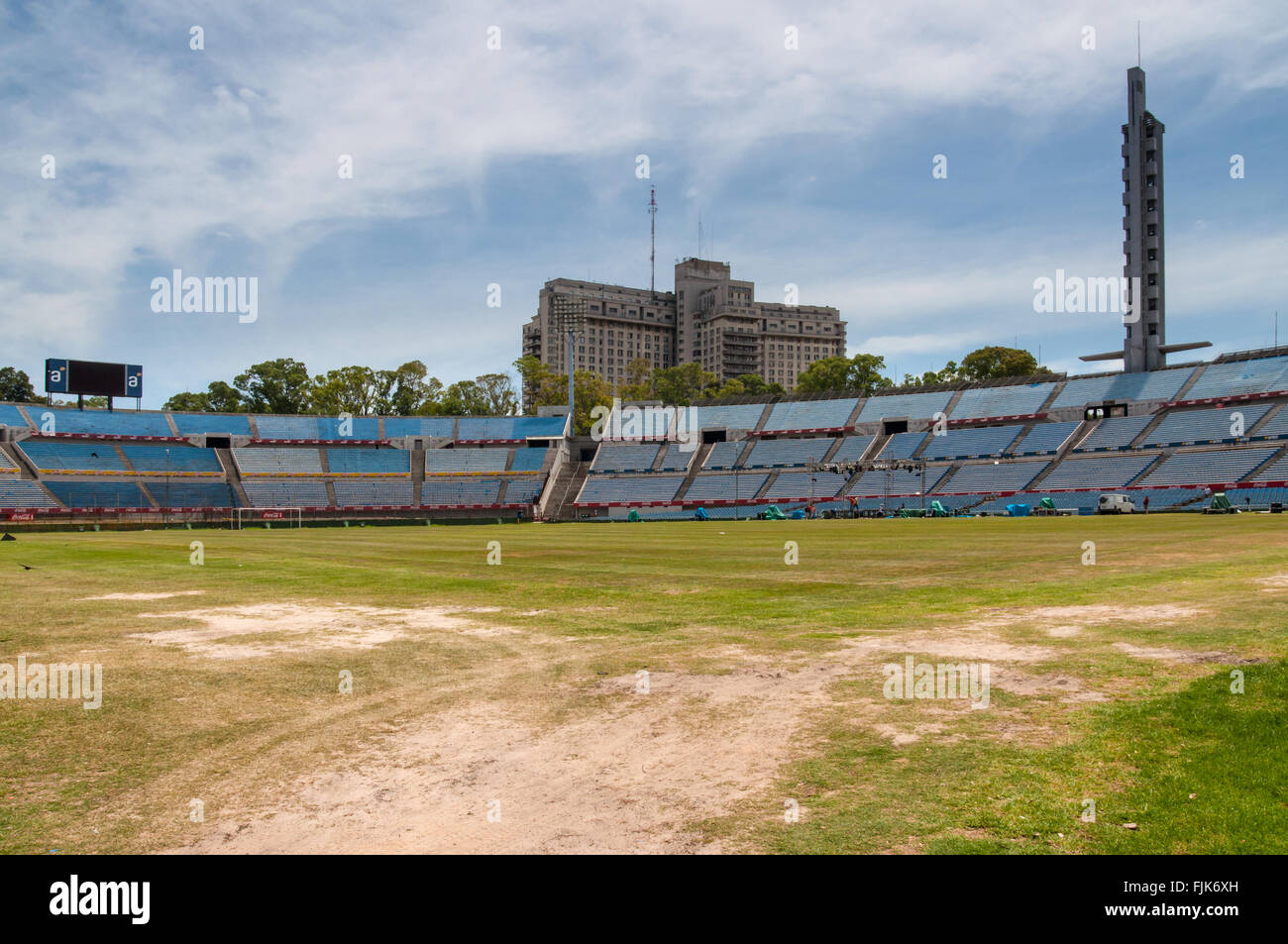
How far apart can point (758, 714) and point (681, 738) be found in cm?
96

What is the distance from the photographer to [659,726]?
6.96m

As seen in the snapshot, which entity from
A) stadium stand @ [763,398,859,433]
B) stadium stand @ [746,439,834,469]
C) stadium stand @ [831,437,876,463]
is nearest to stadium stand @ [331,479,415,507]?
stadium stand @ [746,439,834,469]

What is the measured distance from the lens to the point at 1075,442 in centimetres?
7356

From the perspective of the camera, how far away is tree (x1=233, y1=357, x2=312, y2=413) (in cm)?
13400

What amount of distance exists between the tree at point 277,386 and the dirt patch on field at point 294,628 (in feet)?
431

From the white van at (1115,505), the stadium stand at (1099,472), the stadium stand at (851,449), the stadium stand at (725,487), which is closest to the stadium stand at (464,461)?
the stadium stand at (725,487)

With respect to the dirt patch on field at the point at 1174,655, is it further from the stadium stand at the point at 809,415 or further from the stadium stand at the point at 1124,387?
the stadium stand at the point at 809,415

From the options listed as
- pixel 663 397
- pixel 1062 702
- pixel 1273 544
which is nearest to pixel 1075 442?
pixel 1273 544

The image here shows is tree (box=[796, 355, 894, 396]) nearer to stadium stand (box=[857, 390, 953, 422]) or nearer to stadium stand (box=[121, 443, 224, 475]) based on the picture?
stadium stand (box=[857, 390, 953, 422])

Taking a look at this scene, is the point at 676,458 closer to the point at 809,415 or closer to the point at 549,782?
the point at 809,415

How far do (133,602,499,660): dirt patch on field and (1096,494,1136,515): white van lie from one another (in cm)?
5613

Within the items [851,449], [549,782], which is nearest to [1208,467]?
[851,449]
